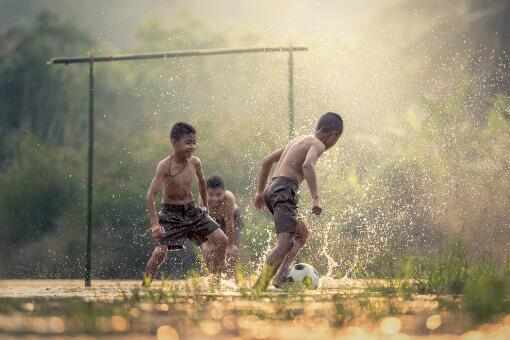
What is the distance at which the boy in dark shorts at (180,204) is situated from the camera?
1021 cm

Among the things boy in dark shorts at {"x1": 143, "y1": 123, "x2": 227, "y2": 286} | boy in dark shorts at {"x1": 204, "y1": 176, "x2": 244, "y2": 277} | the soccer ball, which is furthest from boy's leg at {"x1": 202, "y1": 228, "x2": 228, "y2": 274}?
boy in dark shorts at {"x1": 204, "y1": 176, "x2": 244, "y2": 277}

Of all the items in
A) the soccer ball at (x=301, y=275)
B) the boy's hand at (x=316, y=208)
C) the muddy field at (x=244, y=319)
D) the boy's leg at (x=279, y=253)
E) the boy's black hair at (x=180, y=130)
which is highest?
the boy's black hair at (x=180, y=130)

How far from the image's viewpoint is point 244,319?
523cm

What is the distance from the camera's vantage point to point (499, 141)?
20.1 m

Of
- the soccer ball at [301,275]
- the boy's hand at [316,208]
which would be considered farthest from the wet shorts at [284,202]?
the soccer ball at [301,275]

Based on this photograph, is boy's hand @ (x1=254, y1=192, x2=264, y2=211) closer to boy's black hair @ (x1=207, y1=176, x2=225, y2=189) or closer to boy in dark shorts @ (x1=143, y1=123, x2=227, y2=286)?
boy in dark shorts @ (x1=143, y1=123, x2=227, y2=286)

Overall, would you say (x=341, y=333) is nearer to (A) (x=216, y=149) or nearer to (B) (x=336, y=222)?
(B) (x=336, y=222)

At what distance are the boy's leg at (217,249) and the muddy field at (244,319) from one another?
3.62m

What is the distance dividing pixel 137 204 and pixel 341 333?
48.7ft

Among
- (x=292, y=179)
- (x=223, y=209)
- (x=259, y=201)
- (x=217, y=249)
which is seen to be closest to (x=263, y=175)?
(x=259, y=201)

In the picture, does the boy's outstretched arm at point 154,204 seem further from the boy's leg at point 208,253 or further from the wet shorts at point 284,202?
the wet shorts at point 284,202

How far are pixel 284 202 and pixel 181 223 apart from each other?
1.20 meters

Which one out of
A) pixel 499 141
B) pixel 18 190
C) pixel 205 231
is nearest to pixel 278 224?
pixel 205 231

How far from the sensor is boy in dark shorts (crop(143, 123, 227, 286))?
1021 cm
